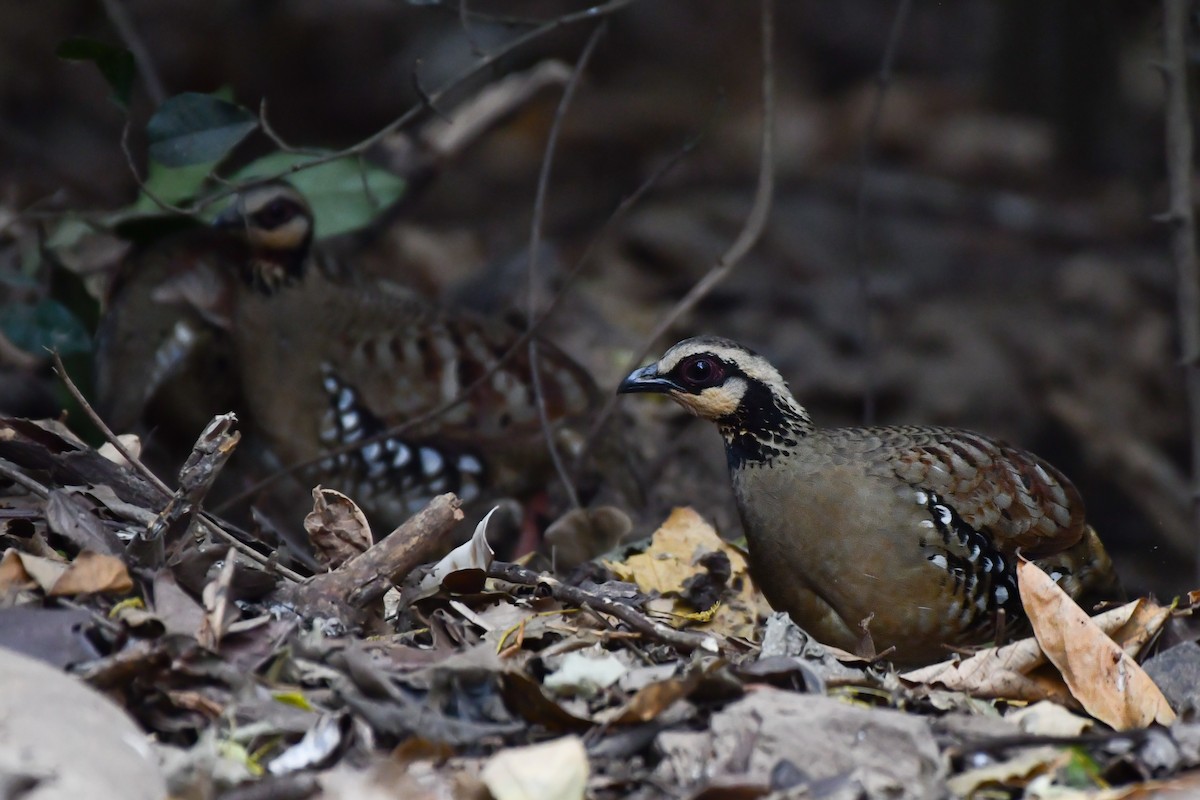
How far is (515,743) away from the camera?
3.41 metres

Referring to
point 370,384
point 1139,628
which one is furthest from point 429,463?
point 1139,628

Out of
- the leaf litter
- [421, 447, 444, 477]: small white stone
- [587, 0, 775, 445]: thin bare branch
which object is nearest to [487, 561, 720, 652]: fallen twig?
the leaf litter

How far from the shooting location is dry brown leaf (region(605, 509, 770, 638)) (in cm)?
519

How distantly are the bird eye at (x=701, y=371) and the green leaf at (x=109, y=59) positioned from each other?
8.09ft

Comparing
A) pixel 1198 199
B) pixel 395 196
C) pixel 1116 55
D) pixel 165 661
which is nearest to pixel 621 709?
pixel 165 661

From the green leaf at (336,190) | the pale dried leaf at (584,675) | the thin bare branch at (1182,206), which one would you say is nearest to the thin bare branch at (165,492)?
the pale dried leaf at (584,675)

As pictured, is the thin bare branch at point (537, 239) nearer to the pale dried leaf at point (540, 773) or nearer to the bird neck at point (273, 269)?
the bird neck at point (273, 269)

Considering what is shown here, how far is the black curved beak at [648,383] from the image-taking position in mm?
5266

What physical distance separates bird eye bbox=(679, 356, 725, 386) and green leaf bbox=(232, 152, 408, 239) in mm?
A: 2471

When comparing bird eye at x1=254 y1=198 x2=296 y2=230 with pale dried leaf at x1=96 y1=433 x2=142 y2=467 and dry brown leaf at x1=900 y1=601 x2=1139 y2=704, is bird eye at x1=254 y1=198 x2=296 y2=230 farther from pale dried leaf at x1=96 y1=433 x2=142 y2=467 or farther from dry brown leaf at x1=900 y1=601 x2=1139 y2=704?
dry brown leaf at x1=900 y1=601 x2=1139 y2=704

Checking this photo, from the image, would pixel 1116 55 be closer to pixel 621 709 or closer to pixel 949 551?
pixel 949 551

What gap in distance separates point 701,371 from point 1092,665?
5.84 ft

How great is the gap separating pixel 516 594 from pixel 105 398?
331 centimetres

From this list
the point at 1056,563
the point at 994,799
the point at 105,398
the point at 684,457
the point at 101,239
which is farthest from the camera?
the point at 101,239
